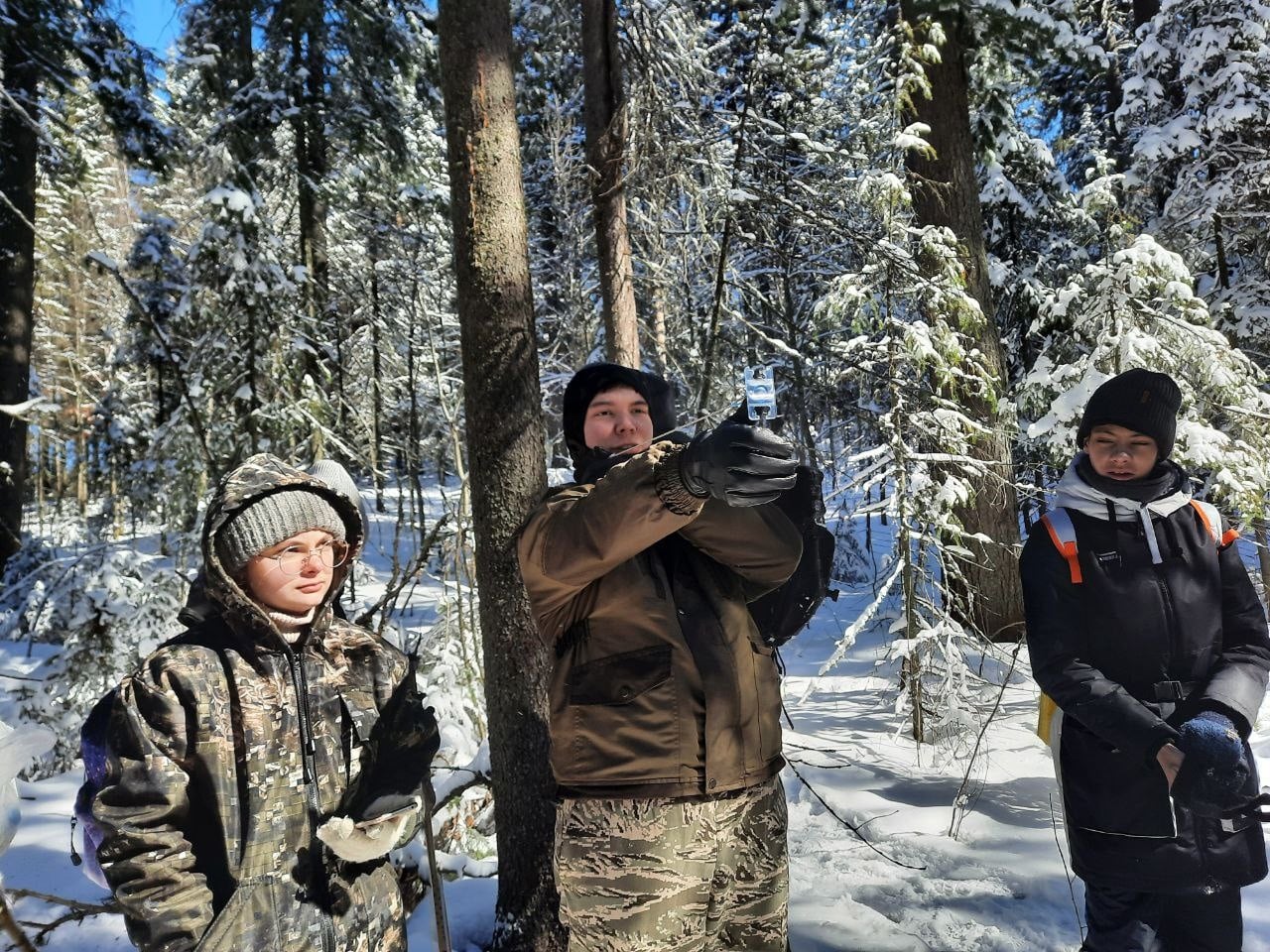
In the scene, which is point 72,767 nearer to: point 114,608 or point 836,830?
point 114,608

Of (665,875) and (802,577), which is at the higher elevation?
(802,577)

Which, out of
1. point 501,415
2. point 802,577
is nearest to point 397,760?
point 802,577

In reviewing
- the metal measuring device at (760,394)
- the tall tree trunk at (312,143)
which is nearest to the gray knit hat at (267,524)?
the metal measuring device at (760,394)

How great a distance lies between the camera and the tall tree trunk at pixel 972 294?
6.65 metres

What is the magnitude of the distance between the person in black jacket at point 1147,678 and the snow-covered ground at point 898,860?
1.09m

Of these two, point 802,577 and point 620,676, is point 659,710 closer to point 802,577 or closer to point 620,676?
point 620,676

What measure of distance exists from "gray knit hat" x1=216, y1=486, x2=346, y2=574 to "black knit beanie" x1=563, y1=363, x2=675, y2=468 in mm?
784

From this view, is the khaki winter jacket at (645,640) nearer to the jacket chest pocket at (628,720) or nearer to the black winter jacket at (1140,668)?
the jacket chest pocket at (628,720)

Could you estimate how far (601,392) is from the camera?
2422 mm

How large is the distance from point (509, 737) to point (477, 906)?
97cm

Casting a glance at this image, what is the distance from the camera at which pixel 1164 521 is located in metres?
2.60

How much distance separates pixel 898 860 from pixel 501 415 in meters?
3.09

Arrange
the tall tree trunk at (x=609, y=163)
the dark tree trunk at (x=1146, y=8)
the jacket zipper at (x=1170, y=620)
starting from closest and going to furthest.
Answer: the jacket zipper at (x=1170, y=620), the tall tree trunk at (x=609, y=163), the dark tree trunk at (x=1146, y=8)

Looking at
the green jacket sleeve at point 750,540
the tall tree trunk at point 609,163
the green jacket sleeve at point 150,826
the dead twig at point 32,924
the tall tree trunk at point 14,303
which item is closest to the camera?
the dead twig at point 32,924
